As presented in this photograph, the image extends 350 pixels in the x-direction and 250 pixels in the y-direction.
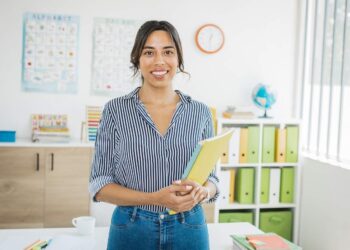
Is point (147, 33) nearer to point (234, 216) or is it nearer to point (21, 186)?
point (21, 186)

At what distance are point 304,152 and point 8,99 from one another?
2638 mm

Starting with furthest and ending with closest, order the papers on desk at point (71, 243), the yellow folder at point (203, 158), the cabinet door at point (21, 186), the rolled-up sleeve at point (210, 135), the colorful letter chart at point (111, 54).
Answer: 1. the colorful letter chart at point (111, 54)
2. the cabinet door at point (21, 186)
3. the papers on desk at point (71, 243)
4. the rolled-up sleeve at point (210, 135)
5. the yellow folder at point (203, 158)

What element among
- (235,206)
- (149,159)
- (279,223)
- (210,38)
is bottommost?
(279,223)

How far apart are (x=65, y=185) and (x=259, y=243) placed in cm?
210

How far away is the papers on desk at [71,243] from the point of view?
71.3 inches

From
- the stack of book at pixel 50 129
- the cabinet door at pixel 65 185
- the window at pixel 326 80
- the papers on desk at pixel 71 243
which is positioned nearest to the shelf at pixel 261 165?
the window at pixel 326 80

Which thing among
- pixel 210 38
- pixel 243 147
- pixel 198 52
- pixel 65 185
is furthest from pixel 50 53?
pixel 243 147

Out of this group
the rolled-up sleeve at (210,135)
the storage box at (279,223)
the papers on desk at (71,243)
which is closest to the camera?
the rolled-up sleeve at (210,135)

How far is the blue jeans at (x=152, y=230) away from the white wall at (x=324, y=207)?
2137 mm

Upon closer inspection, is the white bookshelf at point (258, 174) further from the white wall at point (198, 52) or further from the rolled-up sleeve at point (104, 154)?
the rolled-up sleeve at point (104, 154)

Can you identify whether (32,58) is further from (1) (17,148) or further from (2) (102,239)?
(2) (102,239)

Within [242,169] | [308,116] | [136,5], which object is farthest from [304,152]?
[136,5]

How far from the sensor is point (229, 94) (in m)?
4.23

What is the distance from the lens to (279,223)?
13.4ft
